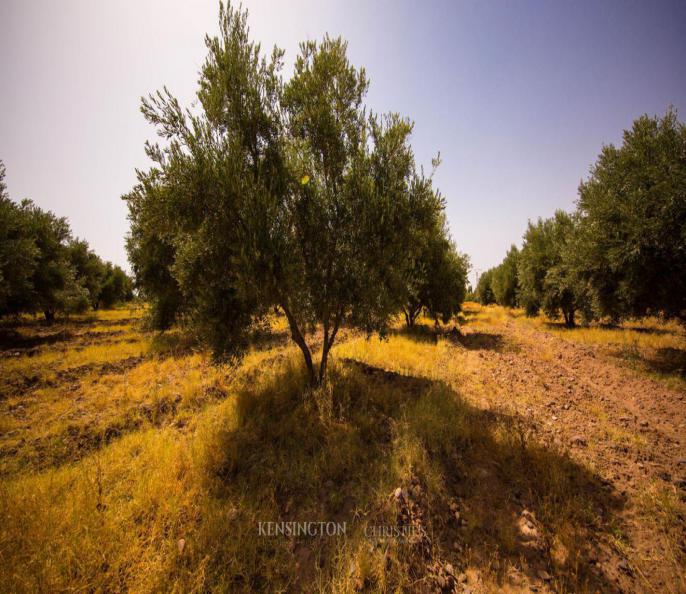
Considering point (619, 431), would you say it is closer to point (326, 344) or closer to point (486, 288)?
point (326, 344)

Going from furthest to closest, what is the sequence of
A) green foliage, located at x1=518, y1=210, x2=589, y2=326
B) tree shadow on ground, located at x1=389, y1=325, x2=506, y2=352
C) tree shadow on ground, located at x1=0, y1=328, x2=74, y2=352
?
green foliage, located at x1=518, y1=210, x2=589, y2=326, tree shadow on ground, located at x1=389, y1=325, x2=506, y2=352, tree shadow on ground, located at x1=0, y1=328, x2=74, y2=352

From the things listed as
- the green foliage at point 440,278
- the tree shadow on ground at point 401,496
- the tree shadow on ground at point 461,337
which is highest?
the green foliage at point 440,278

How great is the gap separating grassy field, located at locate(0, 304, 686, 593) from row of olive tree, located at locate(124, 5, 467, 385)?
270cm

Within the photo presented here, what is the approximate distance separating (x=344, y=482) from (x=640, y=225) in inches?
624

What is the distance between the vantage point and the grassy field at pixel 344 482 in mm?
3613

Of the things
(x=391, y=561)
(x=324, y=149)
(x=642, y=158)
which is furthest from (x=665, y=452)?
(x=642, y=158)

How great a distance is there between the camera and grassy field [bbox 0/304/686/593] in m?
3.61

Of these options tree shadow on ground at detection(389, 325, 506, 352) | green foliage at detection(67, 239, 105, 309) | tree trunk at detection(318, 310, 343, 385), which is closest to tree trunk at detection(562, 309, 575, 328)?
tree shadow on ground at detection(389, 325, 506, 352)

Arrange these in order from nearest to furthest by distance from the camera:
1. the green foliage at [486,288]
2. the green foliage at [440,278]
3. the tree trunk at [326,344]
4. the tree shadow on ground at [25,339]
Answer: the tree trunk at [326,344] → the tree shadow on ground at [25,339] → the green foliage at [440,278] → the green foliage at [486,288]

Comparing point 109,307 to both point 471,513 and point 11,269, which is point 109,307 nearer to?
point 11,269

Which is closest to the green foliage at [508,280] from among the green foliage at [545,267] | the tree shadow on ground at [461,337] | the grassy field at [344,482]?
the green foliage at [545,267]

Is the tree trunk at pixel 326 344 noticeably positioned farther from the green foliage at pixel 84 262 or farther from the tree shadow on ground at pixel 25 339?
the green foliage at pixel 84 262

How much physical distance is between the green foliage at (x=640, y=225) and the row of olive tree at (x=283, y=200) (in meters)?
9.79

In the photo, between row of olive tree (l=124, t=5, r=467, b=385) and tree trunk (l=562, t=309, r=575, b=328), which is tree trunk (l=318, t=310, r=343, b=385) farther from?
tree trunk (l=562, t=309, r=575, b=328)
